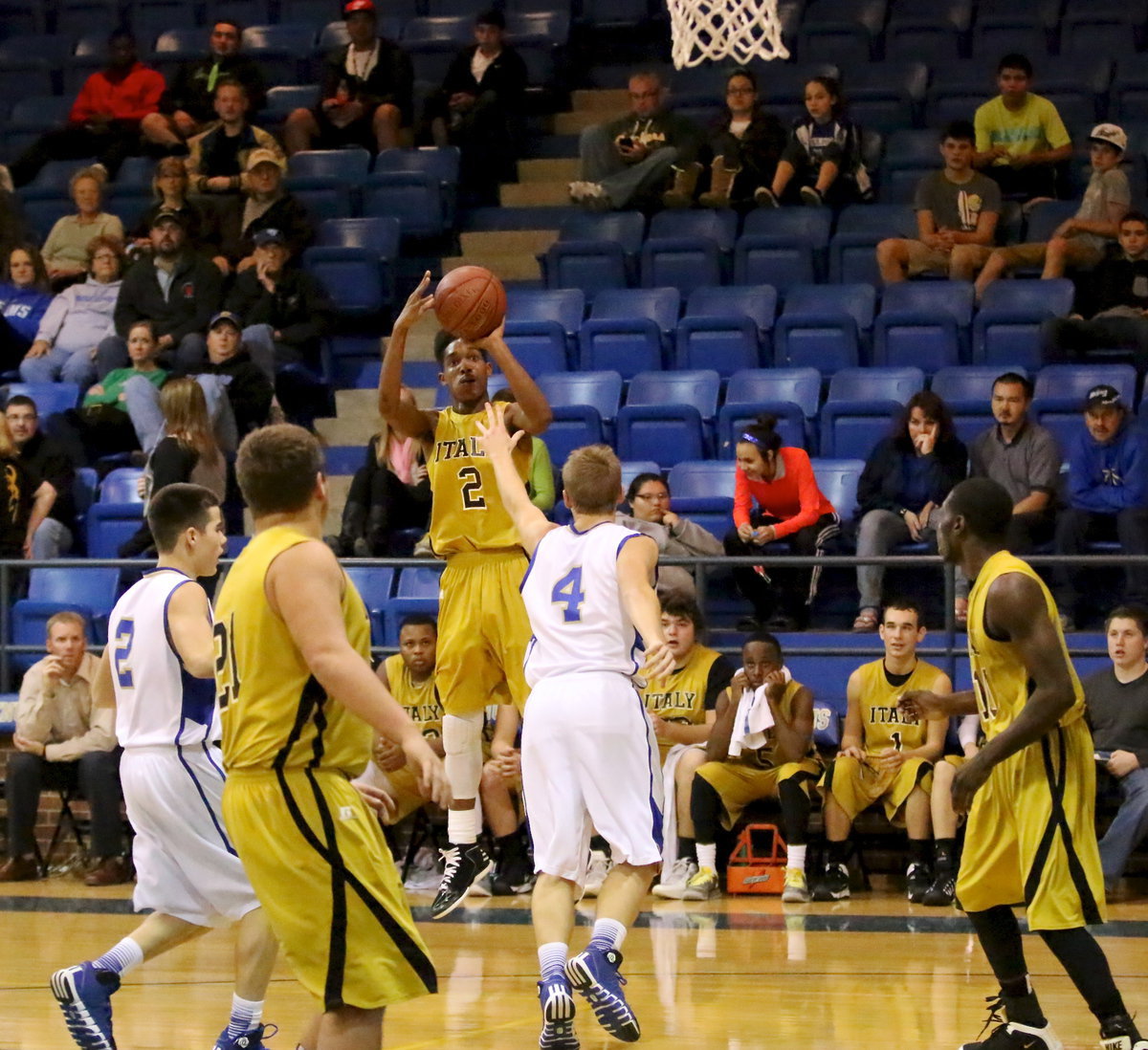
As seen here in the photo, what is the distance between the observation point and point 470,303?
663 cm

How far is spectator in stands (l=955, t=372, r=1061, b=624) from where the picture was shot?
9406 mm

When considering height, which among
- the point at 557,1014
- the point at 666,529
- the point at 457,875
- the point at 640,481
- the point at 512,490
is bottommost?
the point at 457,875

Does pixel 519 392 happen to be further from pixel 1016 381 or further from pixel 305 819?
pixel 1016 381

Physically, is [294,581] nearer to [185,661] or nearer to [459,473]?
[185,661]

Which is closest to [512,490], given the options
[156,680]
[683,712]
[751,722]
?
[156,680]

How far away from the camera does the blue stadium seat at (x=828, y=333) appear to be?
36.3 feet

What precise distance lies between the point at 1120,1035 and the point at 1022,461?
493 centimetres

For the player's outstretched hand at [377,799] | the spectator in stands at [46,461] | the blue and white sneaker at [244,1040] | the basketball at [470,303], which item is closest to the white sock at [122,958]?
the blue and white sneaker at [244,1040]

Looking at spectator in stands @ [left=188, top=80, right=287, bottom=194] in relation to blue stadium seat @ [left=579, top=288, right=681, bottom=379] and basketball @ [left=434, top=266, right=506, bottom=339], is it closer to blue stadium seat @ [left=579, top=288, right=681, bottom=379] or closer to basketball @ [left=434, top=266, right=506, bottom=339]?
blue stadium seat @ [left=579, top=288, right=681, bottom=379]

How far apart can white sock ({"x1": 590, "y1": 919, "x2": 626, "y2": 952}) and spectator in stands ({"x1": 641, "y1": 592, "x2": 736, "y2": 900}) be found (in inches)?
122

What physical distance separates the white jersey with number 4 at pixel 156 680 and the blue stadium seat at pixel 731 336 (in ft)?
20.3

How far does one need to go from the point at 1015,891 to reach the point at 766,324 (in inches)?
263

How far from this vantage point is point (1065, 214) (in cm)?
1169

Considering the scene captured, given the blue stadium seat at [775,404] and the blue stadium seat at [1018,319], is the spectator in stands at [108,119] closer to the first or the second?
the blue stadium seat at [775,404]
